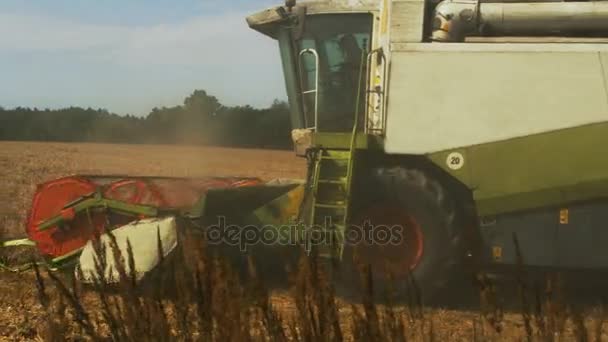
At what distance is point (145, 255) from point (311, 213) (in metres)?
1.32

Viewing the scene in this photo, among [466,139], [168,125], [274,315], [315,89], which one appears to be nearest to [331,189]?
[315,89]

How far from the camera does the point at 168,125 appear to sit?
4503cm

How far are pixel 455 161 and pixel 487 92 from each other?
1.86 feet

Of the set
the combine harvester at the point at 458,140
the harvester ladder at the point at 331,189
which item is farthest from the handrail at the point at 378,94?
the harvester ladder at the point at 331,189

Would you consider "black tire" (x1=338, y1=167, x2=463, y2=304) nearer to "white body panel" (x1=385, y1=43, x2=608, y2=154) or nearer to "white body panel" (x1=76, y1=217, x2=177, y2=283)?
"white body panel" (x1=385, y1=43, x2=608, y2=154)

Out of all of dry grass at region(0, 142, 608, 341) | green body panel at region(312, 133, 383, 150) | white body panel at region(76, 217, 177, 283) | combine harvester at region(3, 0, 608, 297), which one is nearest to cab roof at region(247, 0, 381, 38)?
combine harvester at region(3, 0, 608, 297)

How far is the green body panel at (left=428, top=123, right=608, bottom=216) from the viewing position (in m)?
5.86

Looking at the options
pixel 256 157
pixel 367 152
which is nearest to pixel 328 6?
pixel 367 152

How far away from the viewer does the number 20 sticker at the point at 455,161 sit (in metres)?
6.09

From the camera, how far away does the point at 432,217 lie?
243 inches

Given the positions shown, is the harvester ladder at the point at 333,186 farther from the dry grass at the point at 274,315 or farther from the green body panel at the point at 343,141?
the dry grass at the point at 274,315

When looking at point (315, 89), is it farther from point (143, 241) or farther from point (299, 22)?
point (143, 241)

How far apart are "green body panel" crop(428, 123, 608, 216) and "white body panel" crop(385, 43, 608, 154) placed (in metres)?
0.08

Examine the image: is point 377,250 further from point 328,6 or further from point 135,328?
point 135,328
